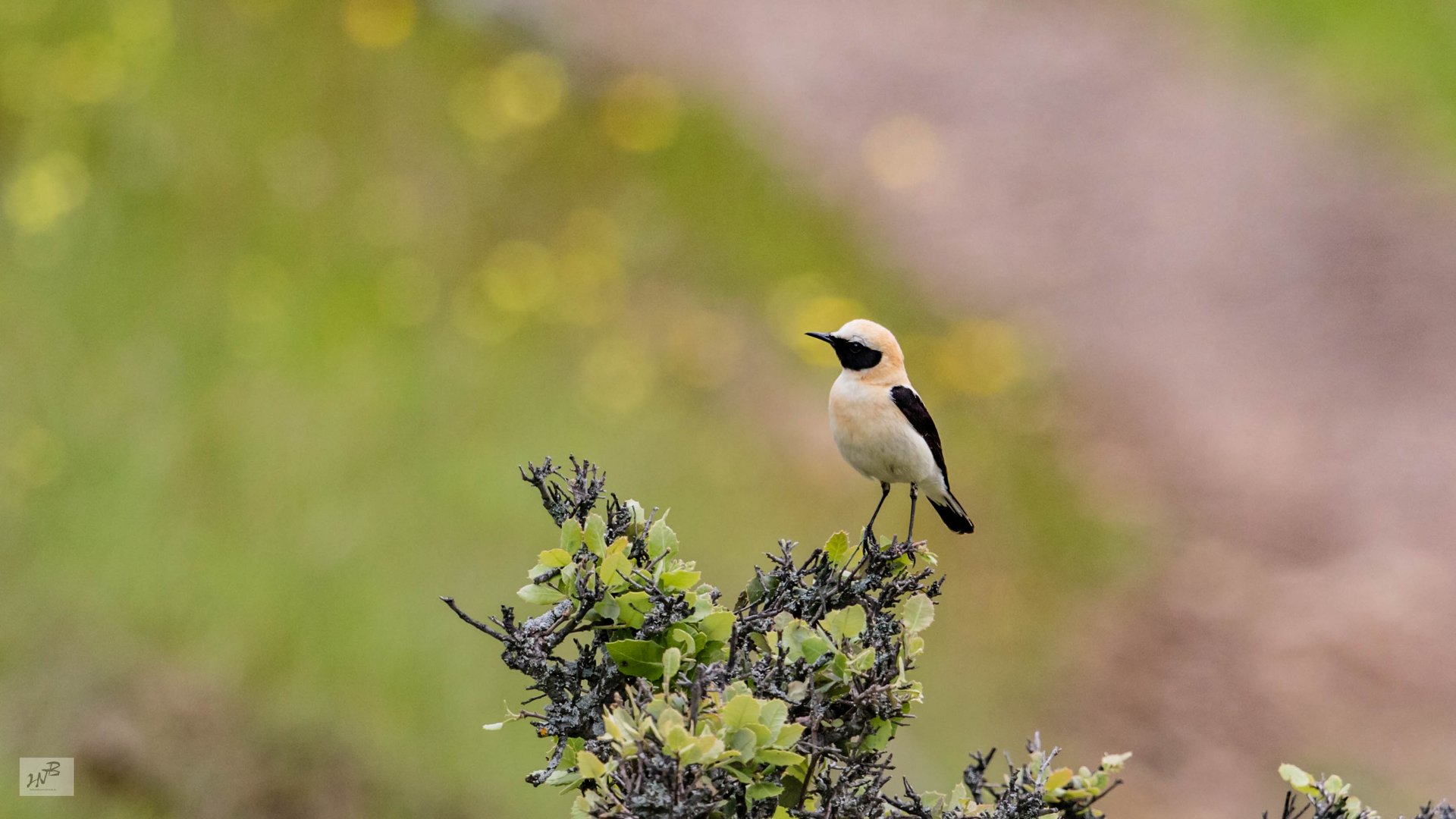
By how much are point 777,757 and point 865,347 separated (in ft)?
5.49

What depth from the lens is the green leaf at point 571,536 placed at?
2.24 m

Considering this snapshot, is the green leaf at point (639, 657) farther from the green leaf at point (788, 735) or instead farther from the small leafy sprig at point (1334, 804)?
the small leafy sprig at point (1334, 804)

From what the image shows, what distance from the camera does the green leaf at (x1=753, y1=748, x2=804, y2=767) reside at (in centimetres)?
203

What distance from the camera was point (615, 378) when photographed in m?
7.73

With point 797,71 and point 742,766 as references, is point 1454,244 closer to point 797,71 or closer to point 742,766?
point 797,71

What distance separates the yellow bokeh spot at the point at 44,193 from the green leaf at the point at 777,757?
19.0 feet

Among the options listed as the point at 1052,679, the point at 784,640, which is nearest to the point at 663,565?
the point at 784,640

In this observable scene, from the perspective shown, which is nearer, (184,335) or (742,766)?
(742,766)

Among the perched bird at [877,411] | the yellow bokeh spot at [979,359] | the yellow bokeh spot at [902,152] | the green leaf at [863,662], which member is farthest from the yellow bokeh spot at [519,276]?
the green leaf at [863,662]

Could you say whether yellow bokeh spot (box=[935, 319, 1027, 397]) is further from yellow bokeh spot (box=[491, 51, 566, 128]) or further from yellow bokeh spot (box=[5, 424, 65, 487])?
yellow bokeh spot (box=[5, 424, 65, 487])

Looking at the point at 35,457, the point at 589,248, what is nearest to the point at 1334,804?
the point at 35,457

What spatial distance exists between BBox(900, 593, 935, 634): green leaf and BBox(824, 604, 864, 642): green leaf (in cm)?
13

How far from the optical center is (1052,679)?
324 inches

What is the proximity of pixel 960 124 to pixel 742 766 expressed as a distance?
41.2ft
